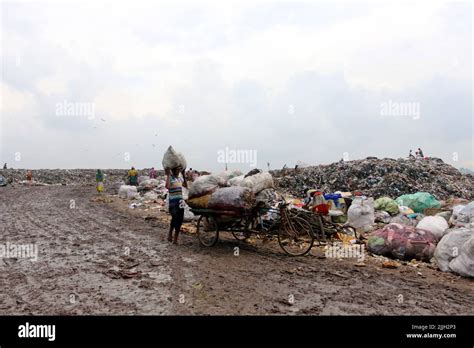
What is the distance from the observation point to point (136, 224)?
1098cm

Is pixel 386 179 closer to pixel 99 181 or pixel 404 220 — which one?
pixel 404 220

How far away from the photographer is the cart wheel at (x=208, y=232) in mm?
7708

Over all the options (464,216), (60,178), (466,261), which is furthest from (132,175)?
(60,178)

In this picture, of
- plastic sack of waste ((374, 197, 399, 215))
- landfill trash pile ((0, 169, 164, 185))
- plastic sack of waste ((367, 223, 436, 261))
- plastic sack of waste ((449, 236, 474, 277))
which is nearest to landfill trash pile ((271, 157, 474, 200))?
plastic sack of waste ((374, 197, 399, 215))

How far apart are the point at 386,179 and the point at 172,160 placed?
11720 millimetres

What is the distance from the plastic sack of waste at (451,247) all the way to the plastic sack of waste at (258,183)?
3278 mm

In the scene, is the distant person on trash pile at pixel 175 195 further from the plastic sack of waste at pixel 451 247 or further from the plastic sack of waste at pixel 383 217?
the plastic sack of waste at pixel 383 217

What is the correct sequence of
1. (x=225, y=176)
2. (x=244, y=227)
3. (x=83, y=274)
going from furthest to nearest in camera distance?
(x=225, y=176) → (x=244, y=227) → (x=83, y=274)

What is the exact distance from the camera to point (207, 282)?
208 inches

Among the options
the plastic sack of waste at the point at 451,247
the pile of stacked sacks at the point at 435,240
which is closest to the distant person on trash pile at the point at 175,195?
the pile of stacked sacks at the point at 435,240

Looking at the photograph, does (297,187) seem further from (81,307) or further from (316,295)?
(81,307)
